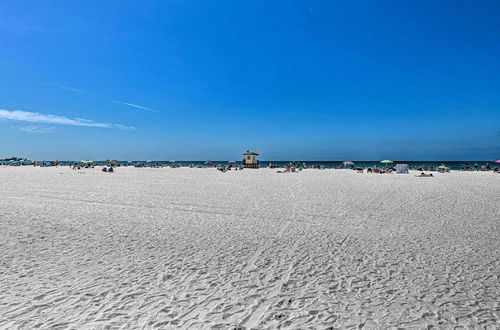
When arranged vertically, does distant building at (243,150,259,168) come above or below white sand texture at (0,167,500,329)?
above

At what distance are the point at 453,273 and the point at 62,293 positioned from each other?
6845 mm

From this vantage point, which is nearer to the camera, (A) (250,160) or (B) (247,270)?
(B) (247,270)

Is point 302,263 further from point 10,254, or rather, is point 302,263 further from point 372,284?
point 10,254

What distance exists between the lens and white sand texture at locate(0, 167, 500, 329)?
3.79m

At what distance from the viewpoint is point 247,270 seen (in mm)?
5410

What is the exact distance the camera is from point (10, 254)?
5.98 metres

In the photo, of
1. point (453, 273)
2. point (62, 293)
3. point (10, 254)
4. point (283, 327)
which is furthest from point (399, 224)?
point (10, 254)

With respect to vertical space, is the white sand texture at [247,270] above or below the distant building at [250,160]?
below

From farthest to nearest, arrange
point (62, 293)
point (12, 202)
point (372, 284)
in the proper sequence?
1. point (12, 202)
2. point (372, 284)
3. point (62, 293)

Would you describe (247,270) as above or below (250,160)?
below

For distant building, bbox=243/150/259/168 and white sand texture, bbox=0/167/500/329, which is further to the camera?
distant building, bbox=243/150/259/168

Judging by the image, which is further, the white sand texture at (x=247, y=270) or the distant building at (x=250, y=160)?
the distant building at (x=250, y=160)

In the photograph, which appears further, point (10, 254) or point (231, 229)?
point (231, 229)

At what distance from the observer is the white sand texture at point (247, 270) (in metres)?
3.79
